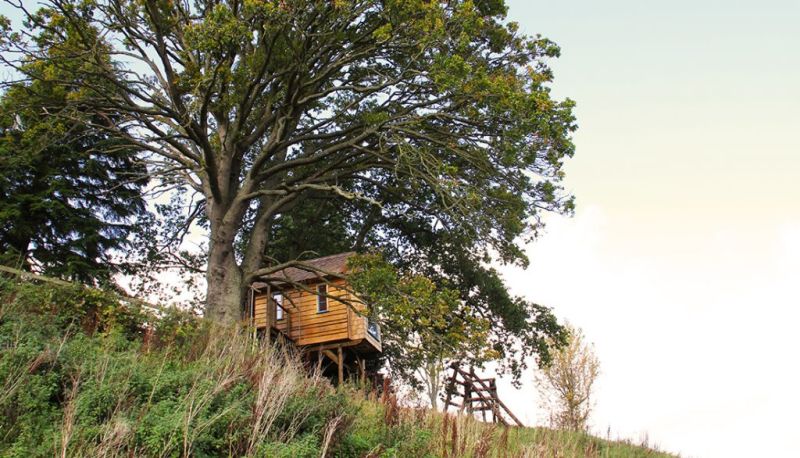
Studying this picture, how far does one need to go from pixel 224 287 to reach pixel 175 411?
393 inches

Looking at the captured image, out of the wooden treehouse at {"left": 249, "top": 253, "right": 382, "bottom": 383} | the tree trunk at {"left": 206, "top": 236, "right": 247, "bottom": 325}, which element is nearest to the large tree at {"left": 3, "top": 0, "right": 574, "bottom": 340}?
the tree trunk at {"left": 206, "top": 236, "right": 247, "bottom": 325}

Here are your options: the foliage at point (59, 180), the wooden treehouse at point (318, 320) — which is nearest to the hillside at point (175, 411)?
the foliage at point (59, 180)

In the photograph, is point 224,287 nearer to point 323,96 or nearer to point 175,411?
point 323,96

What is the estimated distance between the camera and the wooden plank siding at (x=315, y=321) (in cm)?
2155

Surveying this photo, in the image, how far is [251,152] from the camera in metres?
24.6

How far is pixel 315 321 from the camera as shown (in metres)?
22.1

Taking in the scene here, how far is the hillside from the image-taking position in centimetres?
609

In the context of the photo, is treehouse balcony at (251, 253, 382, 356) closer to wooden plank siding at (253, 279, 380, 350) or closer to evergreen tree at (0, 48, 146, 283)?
wooden plank siding at (253, 279, 380, 350)

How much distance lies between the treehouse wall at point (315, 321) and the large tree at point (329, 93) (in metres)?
4.69

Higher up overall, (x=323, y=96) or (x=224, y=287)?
(x=323, y=96)

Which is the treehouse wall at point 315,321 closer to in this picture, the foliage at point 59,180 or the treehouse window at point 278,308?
the treehouse window at point 278,308

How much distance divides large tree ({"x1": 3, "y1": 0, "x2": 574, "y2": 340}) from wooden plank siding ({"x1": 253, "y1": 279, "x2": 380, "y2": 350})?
15.3 feet

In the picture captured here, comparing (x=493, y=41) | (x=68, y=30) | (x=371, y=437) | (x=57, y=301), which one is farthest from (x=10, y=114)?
(x=371, y=437)

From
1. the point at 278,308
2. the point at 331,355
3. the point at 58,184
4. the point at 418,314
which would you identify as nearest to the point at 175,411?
the point at 418,314
